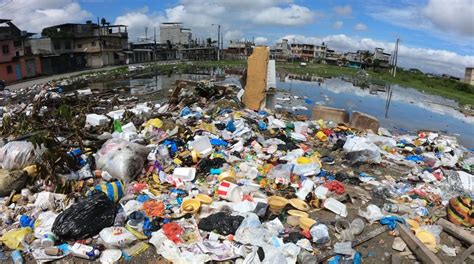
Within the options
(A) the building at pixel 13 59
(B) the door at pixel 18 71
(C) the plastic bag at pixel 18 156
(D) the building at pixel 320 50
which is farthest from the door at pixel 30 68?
(D) the building at pixel 320 50

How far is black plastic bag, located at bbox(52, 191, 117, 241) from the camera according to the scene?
9.91 feet

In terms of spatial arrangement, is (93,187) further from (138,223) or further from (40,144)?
(138,223)

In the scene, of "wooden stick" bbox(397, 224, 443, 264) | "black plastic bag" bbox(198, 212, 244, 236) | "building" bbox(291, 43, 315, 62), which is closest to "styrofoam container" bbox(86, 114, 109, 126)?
"black plastic bag" bbox(198, 212, 244, 236)

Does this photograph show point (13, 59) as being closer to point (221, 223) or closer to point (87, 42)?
point (87, 42)

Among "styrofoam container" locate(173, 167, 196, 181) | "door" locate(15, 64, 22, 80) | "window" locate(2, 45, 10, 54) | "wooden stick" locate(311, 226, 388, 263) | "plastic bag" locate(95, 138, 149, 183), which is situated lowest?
"wooden stick" locate(311, 226, 388, 263)

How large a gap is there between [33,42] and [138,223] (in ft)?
115

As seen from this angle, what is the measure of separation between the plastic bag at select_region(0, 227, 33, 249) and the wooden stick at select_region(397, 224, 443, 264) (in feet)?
12.5

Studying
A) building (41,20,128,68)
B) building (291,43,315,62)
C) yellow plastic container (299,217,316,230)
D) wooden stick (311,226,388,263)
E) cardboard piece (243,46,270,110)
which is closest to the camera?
wooden stick (311,226,388,263)

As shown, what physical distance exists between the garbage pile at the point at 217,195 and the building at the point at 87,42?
96.5ft

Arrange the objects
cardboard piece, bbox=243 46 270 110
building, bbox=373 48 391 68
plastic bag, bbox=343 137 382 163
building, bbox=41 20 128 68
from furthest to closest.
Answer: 1. building, bbox=373 48 391 68
2. building, bbox=41 20 128 68
3. cardboard piece, bbox=243 46 270 110
4. plastic bag, bbox=343 137 382 163

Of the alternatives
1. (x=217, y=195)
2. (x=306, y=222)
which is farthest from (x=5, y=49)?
(x=306, y=222)

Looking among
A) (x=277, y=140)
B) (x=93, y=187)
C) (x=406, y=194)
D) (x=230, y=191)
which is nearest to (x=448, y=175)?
(x=406, y=194)

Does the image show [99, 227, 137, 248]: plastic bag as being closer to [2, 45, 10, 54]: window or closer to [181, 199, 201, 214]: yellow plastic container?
[181, 199, 201, 214]: yellow plastic container

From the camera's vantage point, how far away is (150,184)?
4297 mm
